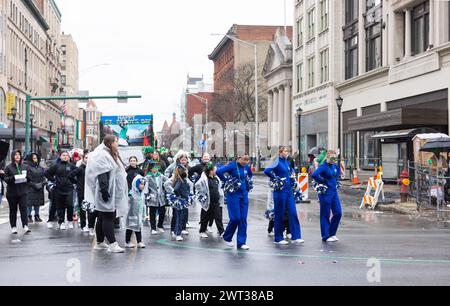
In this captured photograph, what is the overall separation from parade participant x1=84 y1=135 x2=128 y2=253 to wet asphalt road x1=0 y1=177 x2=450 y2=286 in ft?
1.90

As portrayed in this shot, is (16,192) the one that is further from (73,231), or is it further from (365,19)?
(365,19)

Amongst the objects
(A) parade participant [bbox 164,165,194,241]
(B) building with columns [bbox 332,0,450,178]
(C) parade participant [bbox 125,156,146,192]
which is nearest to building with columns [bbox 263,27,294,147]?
(B) building with columns [bbox 332,0,450,178]

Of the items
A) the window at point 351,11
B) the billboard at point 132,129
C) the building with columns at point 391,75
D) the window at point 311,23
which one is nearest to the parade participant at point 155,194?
the building with columns at point 391,75

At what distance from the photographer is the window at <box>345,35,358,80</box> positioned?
167ft

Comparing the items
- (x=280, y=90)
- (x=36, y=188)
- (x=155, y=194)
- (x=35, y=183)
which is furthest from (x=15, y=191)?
(x=280, y=90)

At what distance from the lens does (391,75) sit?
42.9 meters

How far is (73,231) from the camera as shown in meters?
15.8

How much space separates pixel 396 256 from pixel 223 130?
2790 inches

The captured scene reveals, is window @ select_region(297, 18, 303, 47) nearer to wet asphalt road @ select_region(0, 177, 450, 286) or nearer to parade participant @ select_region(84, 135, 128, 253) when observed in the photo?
wet asphalt road @ select_region(0, 177, 450, 286)

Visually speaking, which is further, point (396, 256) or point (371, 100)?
point (371, 100)

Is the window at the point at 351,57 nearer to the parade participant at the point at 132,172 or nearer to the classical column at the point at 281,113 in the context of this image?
the classical column at the point at 281,113

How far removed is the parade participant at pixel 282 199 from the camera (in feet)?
43.4
